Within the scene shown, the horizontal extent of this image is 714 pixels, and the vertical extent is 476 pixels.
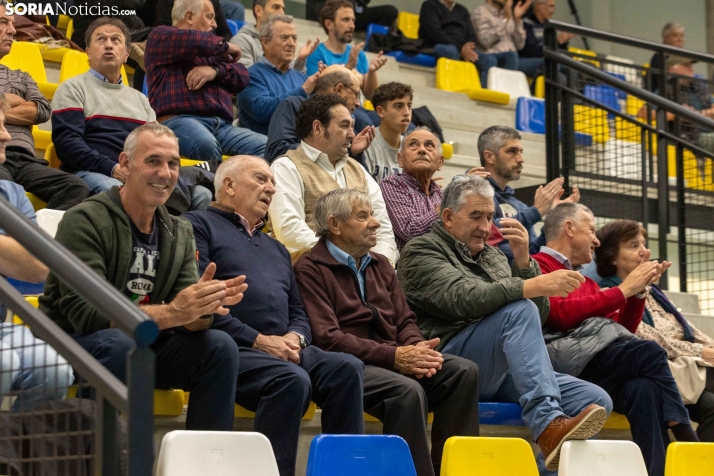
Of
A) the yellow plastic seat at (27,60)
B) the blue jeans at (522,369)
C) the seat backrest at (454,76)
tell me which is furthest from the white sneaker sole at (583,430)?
the seat backrest at (454,76)

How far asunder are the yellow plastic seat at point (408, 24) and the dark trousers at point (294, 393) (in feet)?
20.3

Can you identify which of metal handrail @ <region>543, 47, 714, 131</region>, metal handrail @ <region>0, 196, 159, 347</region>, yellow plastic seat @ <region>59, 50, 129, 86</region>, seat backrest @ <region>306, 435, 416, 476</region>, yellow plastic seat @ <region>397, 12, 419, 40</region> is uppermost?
yellow plastic seat @ <region>397, 12, 419, 40</region>

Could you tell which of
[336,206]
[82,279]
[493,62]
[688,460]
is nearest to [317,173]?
[336,206]

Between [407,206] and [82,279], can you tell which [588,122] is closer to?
[407,206]

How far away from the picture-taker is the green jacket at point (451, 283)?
12.3ft

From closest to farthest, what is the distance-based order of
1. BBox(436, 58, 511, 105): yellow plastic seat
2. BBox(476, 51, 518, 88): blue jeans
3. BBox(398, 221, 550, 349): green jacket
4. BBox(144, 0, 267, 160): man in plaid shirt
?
1. BBox(398, 221, 550, 349): green jacket
2. BBox(144, 0, 267, 160): man in plaid shirt
3. BBox(436, 58, 511, 105): yellow plastic seat
4. BBox(476, 51, 518, 88): blue jeans

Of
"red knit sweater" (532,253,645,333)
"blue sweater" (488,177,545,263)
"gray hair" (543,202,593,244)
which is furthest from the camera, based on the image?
"blue sweater" (488,177,545,263)

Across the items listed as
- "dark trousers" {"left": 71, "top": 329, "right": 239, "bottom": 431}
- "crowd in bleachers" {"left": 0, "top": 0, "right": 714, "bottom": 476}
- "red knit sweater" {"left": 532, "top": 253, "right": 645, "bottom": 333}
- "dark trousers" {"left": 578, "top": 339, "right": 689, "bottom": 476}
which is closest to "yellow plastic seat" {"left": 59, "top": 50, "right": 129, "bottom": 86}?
"crowd in bleachers" {"left": 0, "top": 0, "right": 714, "bottom": 476}

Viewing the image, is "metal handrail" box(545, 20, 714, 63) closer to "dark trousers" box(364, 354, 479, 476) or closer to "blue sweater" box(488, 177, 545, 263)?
"blue sweater" box(488, 177, 545, 263)

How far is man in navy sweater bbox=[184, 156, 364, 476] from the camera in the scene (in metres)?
3.13

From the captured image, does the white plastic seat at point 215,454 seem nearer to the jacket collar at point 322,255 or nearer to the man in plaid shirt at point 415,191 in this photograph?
the jacket collar at point 322,255

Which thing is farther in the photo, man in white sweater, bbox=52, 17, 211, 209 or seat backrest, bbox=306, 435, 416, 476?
man in white sweater, bbox=52, 17, 211, 209

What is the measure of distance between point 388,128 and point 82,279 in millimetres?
3440

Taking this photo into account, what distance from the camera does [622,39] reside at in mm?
6047
